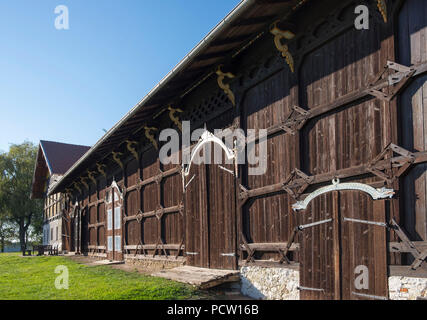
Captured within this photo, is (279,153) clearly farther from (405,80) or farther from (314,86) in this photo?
(405,80)

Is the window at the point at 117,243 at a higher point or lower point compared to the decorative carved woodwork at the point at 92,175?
lower

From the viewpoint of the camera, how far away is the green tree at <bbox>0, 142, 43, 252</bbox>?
143ft

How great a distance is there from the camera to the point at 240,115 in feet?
30.2

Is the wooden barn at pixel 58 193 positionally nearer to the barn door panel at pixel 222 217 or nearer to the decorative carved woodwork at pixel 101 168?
the decorative carved woodwork at pixel 101 168

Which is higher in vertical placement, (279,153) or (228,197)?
(279,153)

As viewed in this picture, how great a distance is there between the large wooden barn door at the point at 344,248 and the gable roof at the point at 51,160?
27.6m

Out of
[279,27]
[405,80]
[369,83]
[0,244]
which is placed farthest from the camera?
[0,244]

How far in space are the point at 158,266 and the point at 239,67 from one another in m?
7.19

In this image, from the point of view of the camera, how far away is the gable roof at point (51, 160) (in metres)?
32.7

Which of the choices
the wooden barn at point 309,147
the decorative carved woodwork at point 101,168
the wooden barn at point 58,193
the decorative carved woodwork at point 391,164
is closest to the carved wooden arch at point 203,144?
the wooden barn at point 309,147

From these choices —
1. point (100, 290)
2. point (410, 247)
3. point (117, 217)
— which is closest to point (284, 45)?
point (410, 247)

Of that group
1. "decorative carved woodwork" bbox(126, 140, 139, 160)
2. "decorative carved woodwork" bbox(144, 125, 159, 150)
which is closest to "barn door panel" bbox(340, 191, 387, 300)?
"decorative carved woodwork" bbox(144, 125, 159, 150)

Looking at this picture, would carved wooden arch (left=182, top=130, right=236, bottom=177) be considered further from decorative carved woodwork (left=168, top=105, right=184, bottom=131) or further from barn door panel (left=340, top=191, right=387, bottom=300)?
barn door panel (left=340, top=191, right=387, bottom=300)
